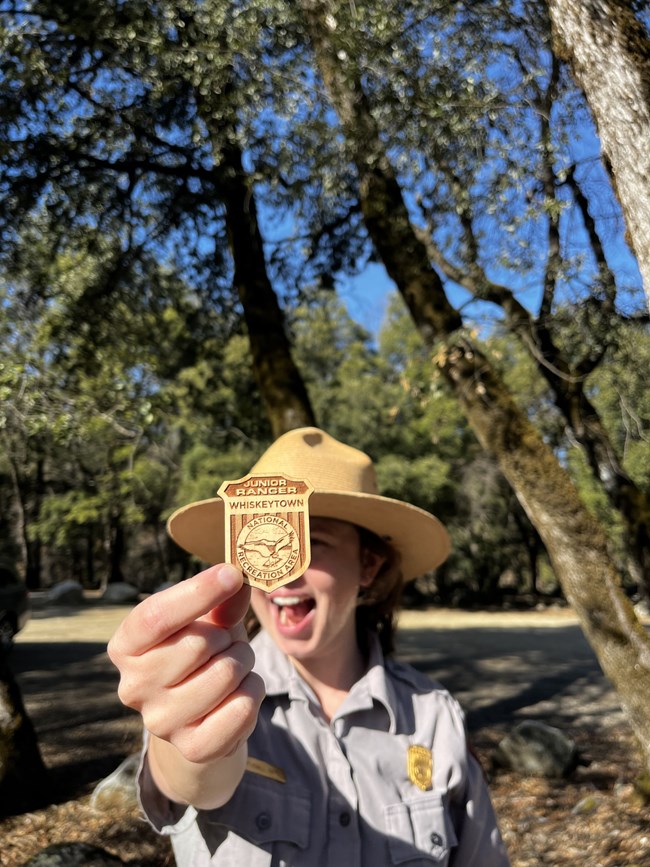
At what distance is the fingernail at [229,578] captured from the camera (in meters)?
1.13

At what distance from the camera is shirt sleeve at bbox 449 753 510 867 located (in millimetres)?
1847

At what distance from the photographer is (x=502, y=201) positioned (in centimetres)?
552

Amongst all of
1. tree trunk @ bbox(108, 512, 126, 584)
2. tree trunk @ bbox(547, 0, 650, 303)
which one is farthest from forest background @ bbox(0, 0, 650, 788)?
tree trunk @ bbox(108, 512, 126, 584)

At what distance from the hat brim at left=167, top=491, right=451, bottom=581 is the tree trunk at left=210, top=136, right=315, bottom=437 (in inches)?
140

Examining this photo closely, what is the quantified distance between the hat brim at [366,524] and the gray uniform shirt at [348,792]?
1.40ft

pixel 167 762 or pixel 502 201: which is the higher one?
pixel 502 201

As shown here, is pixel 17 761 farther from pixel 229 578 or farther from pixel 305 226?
pixel 305 226

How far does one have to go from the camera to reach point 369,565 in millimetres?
2322

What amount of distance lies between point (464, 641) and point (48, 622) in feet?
33.4

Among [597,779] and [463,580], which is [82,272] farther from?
[463,580]

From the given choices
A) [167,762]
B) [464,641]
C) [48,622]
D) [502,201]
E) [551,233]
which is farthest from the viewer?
[48,622]

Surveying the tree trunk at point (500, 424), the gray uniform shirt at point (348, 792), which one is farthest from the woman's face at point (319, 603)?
the tree trunk at point (500, 424)

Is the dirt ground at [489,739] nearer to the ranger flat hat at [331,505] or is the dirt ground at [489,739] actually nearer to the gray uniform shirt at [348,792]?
the gray uniform shirt at [348,792]

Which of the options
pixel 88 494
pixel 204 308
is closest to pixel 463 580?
pixel 88 494
